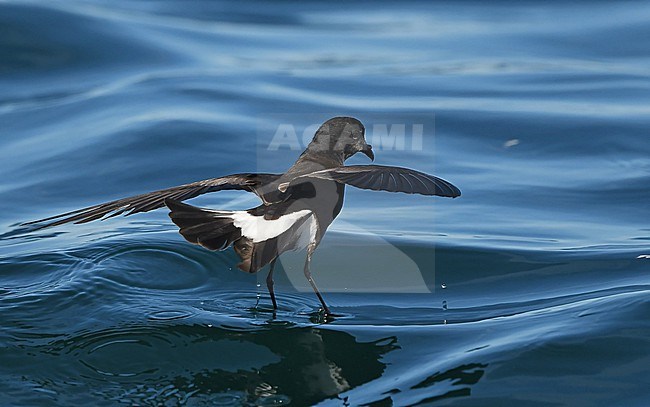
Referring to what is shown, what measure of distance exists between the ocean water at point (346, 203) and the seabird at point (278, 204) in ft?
1.32

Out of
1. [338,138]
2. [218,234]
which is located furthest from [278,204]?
[338,138]

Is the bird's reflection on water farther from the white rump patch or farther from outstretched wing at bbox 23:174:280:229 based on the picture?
outstretched wing at bbox 23:174:280:229

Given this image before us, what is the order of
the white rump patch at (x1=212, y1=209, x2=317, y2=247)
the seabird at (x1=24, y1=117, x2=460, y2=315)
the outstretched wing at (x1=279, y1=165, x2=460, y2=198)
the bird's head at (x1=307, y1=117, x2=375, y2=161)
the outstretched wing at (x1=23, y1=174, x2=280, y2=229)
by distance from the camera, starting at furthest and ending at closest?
the bird's head at (x1=307, y1=117, x2=375, y2=161)
the white rump patch at (x1=212, y1=209, x2=317, y2=247)
the outstretched wing at (x1=23, y1=174, x2=280, y2=229)
the seabird at (x1=24, y1=117, x2=460, y2=315)
the outstretched wing at (x1=279, y1=165, x2=460, y2=198)

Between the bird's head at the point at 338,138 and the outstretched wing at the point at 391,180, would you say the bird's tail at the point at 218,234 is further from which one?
the bird's head at the point at 338,138

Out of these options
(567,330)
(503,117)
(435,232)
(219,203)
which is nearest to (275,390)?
(567,330)

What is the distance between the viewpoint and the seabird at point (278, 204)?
14.2 ft

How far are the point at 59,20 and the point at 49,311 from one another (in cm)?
725

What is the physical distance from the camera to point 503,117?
929 centimetres

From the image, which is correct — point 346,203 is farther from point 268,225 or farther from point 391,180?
point 391,180

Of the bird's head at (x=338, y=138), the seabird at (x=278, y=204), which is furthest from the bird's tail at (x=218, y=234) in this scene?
the bird's head at (x=338, y=138)

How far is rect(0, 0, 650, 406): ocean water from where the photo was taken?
14.4 ft

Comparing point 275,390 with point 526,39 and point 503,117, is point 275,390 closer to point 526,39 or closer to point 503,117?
point 503,117

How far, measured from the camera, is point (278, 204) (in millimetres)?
4887

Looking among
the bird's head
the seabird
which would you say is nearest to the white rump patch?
the seabird
